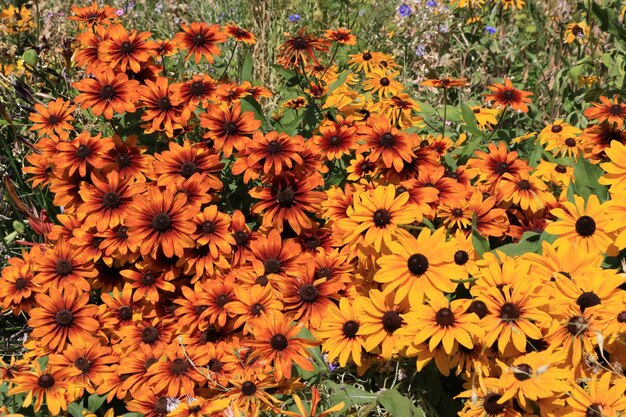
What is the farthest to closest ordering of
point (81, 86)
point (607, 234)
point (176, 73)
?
point (176, 73)
point (81, 86)
point (607, 234)

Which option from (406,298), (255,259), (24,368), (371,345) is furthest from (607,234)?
(24,368)

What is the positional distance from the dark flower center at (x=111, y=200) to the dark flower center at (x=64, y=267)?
0.19 m

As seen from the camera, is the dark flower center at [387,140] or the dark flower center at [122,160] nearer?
the dark flower center at [387,140]

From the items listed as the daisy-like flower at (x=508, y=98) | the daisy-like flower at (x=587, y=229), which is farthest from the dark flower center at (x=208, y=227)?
the daisy-like flower at (x=508, y=98)

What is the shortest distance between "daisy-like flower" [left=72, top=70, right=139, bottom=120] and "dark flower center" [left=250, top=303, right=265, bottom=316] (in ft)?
2.12

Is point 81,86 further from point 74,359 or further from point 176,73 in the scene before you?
point 176,73

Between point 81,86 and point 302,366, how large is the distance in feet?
3.38

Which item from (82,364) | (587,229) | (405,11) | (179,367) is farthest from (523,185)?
(405,11)

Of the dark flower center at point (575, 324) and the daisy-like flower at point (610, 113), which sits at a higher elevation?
the daisy-like flower at point (610, 113)

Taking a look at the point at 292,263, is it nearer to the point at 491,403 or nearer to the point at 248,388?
the point at 248,388

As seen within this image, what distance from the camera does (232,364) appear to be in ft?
5.32

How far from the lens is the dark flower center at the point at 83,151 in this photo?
6.22 feet

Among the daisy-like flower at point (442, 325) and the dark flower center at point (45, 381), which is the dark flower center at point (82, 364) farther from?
the daisy-like flower at point (442, 325)

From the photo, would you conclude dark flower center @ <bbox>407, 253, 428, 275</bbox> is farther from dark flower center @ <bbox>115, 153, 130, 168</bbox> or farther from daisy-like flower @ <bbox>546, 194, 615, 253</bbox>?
dark flower center @ <bbox>115, 153, 130, 168</bbox>
